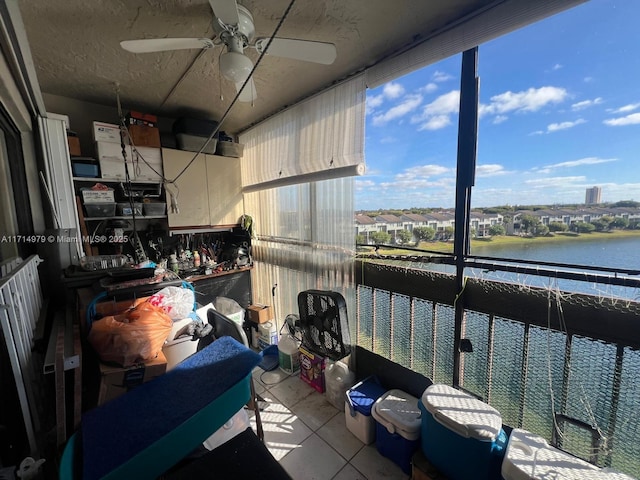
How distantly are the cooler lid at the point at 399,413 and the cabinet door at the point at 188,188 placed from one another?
2331 mm

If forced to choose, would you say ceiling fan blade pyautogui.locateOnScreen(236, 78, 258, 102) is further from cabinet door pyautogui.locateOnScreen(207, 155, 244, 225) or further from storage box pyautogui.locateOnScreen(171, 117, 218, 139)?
cabinet door pyautogui.locateOnScreen(207, 155, 244, 225)

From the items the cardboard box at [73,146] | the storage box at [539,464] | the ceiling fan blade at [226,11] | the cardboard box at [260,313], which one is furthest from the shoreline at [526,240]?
the cardboard box at [73,146]

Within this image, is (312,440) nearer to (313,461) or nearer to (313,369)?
(313,461)

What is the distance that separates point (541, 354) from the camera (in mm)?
1255

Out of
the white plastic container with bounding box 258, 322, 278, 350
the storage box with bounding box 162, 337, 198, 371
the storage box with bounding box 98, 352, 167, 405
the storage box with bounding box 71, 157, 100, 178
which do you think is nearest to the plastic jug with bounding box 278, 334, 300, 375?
the white plastic container with bounding box 258, 322, 278, 350

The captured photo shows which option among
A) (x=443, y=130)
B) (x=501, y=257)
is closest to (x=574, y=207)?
(x=501, y=257)

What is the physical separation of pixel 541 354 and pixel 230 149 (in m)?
3.07

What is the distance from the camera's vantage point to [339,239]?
202 centimetres

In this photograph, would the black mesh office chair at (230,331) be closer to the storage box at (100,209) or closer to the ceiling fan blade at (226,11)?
the storage box at (100,209)

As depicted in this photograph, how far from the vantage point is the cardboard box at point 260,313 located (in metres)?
2.68

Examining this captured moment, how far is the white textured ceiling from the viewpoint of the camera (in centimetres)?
124

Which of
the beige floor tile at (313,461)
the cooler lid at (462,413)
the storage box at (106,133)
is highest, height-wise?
the storage box at (106,133)

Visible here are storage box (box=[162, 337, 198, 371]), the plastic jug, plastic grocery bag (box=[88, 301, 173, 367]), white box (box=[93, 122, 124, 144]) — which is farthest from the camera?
the plastic jug

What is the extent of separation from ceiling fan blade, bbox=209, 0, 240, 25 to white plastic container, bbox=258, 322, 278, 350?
8.00 feet
